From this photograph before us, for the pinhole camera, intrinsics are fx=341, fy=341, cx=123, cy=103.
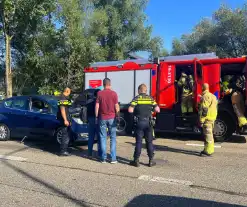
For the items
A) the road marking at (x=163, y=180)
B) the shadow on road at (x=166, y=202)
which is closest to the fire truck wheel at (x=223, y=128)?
the road marking at (x=163, y=180)

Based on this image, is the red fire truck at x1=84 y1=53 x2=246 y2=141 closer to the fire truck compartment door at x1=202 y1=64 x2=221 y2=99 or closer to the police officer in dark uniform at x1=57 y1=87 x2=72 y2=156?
the fire truck compartment door at x1=202 y1=64 x2=221 y2=99

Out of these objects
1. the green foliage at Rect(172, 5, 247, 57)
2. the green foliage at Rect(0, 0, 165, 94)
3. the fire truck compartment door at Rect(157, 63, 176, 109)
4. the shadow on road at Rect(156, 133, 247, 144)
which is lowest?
the shadow on road at Rect(156, 133, 247, 144)

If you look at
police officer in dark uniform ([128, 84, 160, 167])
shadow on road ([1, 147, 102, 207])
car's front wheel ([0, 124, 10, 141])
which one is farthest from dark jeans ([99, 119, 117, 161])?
car's front wheel ([0, 124, 10, 141])

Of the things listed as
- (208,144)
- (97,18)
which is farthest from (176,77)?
(97,18)

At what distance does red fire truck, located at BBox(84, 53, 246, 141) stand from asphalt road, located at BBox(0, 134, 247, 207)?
1671 mm

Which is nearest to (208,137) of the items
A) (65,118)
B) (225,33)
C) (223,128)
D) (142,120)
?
(142,120)

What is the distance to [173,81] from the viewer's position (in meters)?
11.0

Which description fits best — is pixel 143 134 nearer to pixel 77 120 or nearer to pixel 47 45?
pixel 77 120

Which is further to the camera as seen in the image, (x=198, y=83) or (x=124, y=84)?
(x=124, y=84)

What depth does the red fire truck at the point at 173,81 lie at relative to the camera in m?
10.2

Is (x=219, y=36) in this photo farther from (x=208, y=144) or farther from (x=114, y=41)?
(x=208, y=144)

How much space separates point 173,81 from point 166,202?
664 centimetres

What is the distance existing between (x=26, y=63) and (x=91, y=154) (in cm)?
1328

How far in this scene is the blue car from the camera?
9172 millimetres
